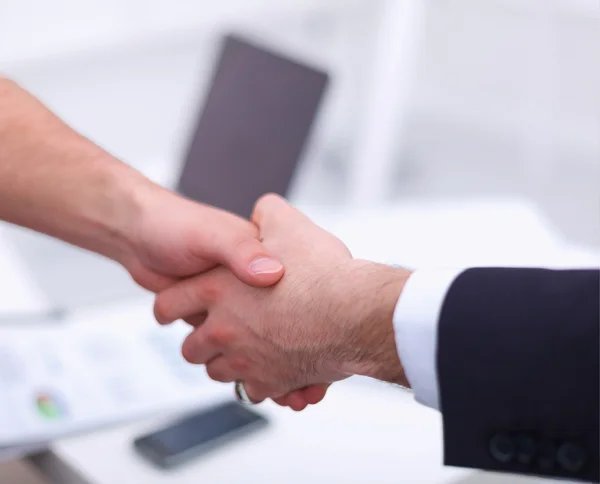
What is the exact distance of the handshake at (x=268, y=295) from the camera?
94 centimetres

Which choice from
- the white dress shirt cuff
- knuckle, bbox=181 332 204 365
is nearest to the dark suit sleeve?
the white dress shirt cuff

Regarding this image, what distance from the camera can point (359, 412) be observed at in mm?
1084

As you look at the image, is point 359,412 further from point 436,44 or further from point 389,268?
point 436,44

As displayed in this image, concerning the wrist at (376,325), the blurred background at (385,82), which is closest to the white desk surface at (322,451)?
the wrist at (376,325)

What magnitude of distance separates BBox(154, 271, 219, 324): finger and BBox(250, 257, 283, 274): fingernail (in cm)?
9

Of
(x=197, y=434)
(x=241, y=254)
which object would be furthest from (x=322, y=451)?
(x=241, y=254)

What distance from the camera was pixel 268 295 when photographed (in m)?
1.07

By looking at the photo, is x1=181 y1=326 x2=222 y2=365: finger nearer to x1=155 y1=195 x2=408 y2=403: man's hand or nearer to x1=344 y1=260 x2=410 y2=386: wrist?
x1=155 y1=195 x2=408 y2=403: man's hand

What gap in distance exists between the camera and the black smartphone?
0.96m

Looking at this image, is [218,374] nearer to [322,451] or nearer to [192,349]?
[192,349]

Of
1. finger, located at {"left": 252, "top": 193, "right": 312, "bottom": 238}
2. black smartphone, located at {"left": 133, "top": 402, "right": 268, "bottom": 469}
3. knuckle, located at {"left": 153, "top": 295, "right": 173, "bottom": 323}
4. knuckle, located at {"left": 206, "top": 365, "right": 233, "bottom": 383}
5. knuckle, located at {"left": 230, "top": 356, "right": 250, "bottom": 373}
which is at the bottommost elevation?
black smartphone, located at {"left": 133, "top": 402, "right": 268, "bottom": 469}

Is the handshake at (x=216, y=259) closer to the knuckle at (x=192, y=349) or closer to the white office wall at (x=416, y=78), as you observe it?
the knuckle at (x=192, y=349)

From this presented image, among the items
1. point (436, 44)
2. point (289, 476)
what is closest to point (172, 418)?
point (289, 476)

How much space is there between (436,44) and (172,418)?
3.10 meters
